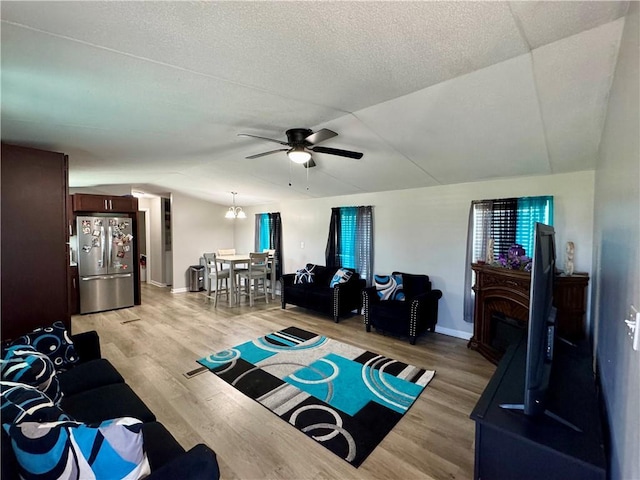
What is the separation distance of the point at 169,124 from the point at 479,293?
152 inches

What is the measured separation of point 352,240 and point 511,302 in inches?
112

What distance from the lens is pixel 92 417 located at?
168cm

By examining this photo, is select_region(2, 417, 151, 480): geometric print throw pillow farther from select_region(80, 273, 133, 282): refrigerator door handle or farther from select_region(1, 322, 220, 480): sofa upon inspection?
select_region(80, 273, 133, 282): refrigerator door handle

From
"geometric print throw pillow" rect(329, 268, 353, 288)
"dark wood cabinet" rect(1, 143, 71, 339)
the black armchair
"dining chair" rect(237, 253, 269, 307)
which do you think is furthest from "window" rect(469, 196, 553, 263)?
"dark wood cabinet" rect(1, 143, 71, 339)

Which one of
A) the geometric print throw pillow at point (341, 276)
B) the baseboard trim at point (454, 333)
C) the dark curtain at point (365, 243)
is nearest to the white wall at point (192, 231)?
the geometric print throw pillow at point (341, 276)

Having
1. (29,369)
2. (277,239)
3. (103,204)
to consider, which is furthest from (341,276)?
(103,204)

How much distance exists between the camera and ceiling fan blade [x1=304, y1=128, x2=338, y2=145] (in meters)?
2.46

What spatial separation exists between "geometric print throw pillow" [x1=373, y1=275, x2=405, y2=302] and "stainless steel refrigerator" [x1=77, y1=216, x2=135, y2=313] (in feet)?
16.3

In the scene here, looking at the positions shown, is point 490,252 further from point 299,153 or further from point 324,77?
point 324,77

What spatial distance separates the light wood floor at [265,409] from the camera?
1.90m

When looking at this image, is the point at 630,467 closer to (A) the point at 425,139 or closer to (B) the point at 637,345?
(B) the point at 637,345

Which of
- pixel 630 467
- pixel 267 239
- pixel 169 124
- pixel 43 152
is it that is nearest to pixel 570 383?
pixel 630 467

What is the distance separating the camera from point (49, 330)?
7.16 ft

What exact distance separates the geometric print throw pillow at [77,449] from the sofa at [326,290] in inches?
152
